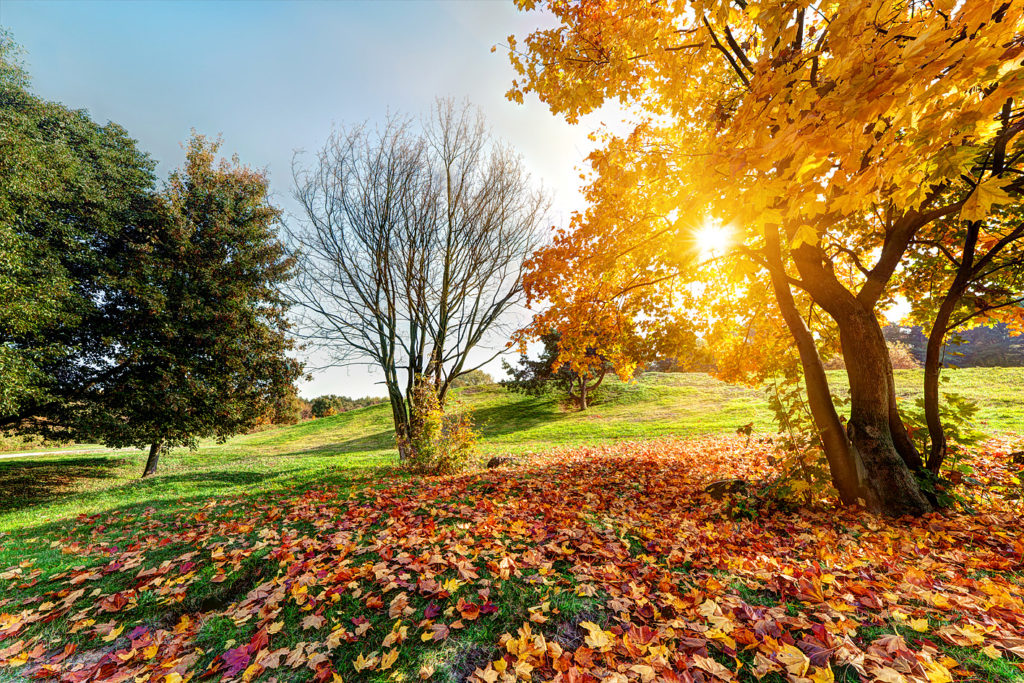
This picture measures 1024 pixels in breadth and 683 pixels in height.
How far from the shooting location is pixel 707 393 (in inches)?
974

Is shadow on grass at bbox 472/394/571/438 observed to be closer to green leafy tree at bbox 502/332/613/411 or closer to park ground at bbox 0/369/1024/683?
green leafy tree at bbox 502/332/613/411

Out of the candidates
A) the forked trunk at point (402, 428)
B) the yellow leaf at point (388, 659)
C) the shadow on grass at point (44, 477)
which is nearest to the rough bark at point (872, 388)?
the yellow leaf at point (388, 659)

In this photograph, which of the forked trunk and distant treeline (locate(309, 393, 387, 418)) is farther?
distant treeline (locate(309, 393, 387, 418))

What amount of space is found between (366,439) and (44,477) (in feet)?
42.8

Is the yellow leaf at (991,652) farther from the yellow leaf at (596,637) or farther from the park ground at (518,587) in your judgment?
the yellow leaf at (596,637)

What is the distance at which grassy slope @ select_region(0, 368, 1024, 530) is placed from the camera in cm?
912

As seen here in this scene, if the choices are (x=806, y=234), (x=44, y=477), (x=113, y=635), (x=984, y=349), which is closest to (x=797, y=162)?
(x=806, y=234)

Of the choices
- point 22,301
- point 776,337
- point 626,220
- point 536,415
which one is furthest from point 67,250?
point 536,415

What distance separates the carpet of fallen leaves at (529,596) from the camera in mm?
2436

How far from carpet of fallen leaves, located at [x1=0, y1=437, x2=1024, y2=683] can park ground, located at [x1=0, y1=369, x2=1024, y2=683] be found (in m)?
0.02

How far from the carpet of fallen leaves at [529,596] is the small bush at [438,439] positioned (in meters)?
2.97

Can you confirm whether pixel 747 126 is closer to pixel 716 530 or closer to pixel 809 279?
pixel 809 279

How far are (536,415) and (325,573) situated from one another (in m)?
20.7

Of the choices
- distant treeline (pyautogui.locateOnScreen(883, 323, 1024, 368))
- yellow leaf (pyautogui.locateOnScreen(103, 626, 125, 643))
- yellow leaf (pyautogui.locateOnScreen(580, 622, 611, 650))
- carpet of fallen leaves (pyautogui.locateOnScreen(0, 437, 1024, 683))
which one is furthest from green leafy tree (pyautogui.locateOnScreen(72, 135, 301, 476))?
distant treeline (pyautogui.locateOnScreen(883, 323, 1024, 368))
